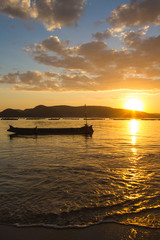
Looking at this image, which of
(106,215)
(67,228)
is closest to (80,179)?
(106,215)

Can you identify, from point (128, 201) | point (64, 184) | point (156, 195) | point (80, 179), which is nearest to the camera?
point (128, 201)

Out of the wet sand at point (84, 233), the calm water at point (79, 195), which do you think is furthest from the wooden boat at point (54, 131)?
the wet sand at point (84, 233)

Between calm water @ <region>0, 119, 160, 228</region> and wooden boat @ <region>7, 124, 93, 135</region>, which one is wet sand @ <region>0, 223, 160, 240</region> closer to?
calm water @ <region>0, 119, 160, 228</region>

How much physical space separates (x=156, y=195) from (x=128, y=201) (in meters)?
1.84

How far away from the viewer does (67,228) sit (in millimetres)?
6758

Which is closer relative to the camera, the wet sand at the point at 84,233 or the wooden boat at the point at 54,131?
the wet sand at the point at 84,233

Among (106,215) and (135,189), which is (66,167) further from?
(106,215)

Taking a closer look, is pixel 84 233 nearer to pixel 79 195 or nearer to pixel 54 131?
pixel 79 195

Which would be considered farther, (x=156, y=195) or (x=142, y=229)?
(x=156, y=195)

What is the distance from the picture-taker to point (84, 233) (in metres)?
6.41

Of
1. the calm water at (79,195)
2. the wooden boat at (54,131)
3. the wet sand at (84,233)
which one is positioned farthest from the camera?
the wooden boat at (54,131)

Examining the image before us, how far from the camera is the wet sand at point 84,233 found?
614cm

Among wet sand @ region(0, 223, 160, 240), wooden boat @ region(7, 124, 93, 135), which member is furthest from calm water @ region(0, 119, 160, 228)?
wooden boat @ region(7, 124, 93, 135)

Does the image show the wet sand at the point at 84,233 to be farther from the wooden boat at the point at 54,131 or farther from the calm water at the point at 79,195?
the wooden boat at the point at 54,131
